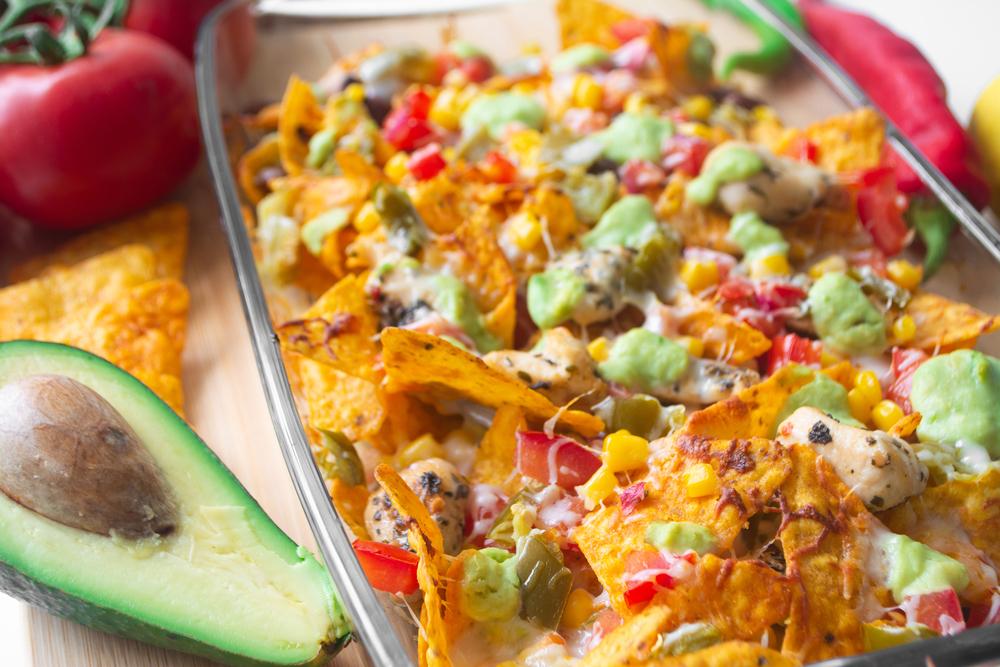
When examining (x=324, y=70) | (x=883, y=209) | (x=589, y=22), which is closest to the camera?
(x=883, y=209)

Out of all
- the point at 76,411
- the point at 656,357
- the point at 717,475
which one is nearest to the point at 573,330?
the point at 656,357

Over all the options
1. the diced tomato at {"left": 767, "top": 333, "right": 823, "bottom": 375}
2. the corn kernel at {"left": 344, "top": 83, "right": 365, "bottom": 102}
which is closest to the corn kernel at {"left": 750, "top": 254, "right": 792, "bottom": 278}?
the diced tomato at {"left": 767, "top": 333, "right": 823, "bottom": 375}

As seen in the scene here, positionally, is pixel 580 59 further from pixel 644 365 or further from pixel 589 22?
pixel 644 365

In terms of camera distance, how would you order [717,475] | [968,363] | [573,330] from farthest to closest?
[573,330] < [968,363] < [717,475]

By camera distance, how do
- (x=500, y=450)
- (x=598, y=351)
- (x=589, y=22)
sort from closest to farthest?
1. (x=500, y=450)
2. (x=598, y=351)
3. (x=589, y=22)

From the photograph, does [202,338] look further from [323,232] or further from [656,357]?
[656,357]

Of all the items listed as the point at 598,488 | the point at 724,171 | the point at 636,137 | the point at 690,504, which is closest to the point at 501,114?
the point at 636,137

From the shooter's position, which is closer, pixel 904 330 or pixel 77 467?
pixel 77 467

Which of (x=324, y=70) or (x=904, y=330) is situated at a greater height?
(x=904, y=330)
